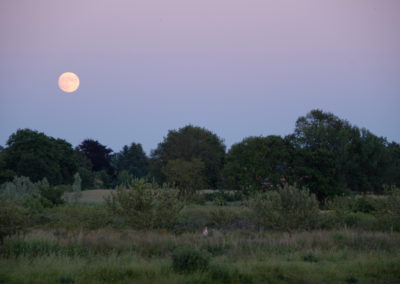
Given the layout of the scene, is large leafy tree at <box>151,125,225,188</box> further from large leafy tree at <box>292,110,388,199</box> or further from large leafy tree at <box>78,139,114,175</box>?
large leafy tree at <box>78,139,114,175</box>

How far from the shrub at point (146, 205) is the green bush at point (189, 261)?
8543 millimetres

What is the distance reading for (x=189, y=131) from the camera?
247 feet

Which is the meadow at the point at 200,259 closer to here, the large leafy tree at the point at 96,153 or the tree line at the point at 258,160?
the tree line at the point at 258,160

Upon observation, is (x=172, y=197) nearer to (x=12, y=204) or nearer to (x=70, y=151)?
(x=12, y=204)

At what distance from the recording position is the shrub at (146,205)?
66.7 ft

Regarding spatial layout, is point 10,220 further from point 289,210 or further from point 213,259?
point 289,210

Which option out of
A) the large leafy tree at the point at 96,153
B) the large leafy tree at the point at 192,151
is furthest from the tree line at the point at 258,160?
the large leafy tree at the point at 96,153

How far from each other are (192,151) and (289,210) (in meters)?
53.1

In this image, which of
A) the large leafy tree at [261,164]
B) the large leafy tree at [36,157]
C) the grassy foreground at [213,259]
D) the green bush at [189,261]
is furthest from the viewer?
the large leafy tree at [36,157]

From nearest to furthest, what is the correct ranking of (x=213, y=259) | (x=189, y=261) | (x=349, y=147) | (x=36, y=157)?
(x=189, y=261), (x=213, y=259), (x=349, y=147), (x=36, y=157)

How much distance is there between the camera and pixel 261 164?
51.1 meters

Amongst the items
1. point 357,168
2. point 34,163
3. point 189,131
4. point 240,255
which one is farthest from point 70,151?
point 240,255

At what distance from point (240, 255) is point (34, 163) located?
59.5 metres

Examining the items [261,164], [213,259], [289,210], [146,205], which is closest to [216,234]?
[146,205]
